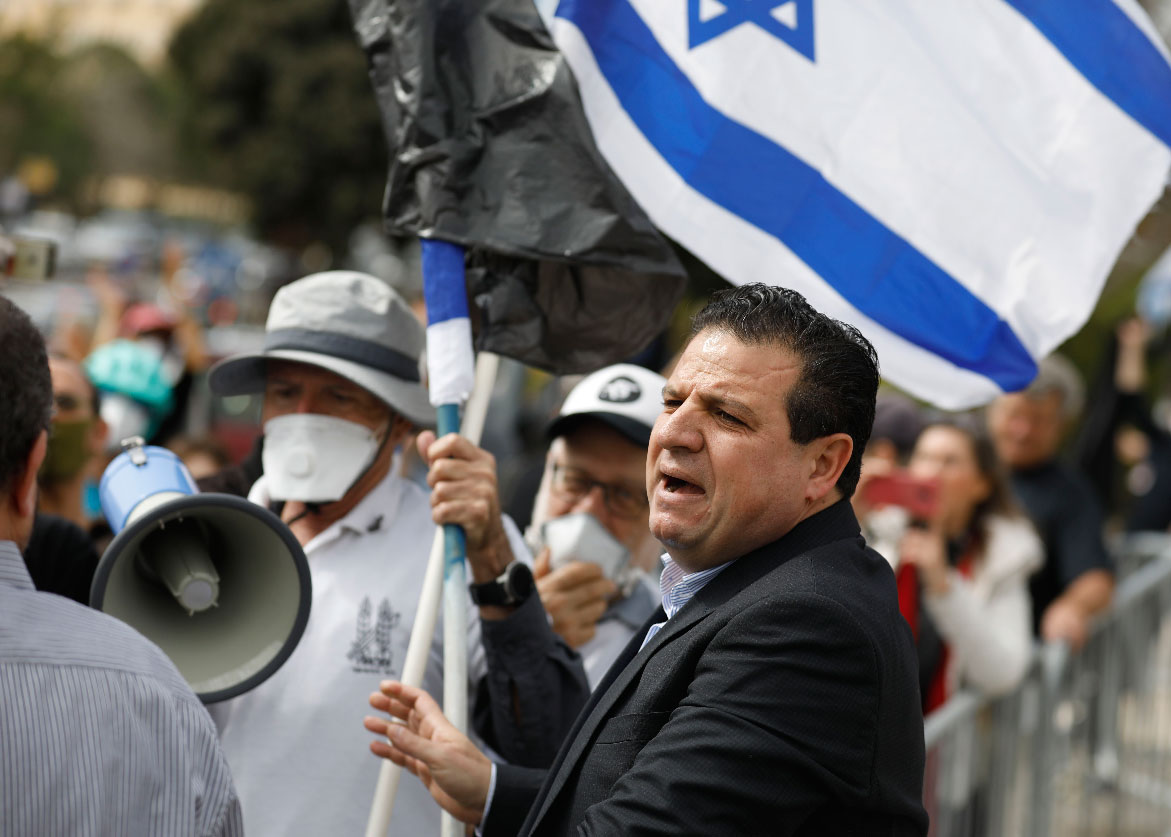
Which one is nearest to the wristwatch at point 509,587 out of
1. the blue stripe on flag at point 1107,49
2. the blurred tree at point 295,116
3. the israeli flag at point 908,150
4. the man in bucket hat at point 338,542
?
the man in bucket hat at point 338,542

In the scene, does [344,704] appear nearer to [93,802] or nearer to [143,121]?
[93,802]

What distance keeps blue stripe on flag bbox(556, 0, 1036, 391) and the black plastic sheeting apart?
0.92 ft

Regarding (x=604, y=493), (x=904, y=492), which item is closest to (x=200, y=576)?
(x=604, y=493)

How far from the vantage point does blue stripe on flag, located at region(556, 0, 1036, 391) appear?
341cm

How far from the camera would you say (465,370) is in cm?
302

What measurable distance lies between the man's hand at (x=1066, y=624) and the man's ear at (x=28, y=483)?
477cm

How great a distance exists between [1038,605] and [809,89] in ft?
11.7

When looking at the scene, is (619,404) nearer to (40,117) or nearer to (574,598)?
(574,598)

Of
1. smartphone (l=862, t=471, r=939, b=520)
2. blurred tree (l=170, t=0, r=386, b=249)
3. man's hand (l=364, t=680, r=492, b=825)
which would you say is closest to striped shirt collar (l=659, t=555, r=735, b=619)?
man's hand (l=364, t=680, r=492, b=825)

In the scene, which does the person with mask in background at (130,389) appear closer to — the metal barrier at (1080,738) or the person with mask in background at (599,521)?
the person with mask in background at (599,521)

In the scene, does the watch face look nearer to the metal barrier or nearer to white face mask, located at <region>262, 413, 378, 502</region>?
white face mask, located at <region>262, 413, 378, 502</region>

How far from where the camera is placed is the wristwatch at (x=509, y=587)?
2.90 metres

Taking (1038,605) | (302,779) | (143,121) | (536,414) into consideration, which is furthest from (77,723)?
(143,121)

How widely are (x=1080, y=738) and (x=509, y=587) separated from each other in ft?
14.9
